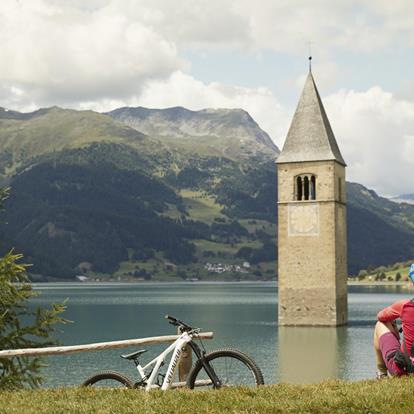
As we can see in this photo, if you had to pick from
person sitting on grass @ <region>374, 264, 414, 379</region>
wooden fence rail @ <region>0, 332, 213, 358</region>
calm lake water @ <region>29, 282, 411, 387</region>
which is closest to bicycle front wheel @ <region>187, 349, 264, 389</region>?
wooden fence rail @ <region>0, 332, 213, 358</region>

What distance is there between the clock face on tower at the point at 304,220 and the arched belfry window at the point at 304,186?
1010mm

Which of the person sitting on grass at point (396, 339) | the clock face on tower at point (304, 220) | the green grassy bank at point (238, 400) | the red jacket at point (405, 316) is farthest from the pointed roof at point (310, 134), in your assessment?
the green grassy bank at point (238, 400)

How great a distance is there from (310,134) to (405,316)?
52636mm

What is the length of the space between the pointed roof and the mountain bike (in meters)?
50.4

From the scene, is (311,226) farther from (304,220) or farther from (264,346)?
(264,346)

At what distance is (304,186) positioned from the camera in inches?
2510

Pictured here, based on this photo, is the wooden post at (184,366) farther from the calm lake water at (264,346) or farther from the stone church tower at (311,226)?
the stone church tower at (311,226)

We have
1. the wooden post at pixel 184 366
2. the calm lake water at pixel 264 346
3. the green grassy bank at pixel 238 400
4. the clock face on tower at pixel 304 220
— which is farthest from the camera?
the clock face on tower at pixel 304 220

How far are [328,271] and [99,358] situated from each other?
2210 cm

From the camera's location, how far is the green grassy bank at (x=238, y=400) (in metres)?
10.6

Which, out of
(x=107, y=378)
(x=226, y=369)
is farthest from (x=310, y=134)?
(x=107, y=378)

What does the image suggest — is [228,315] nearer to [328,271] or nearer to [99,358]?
[328,271]

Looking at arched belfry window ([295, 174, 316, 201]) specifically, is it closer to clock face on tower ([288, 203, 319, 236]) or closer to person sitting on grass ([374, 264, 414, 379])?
clock face on tower ([288, 203, 319, 236])

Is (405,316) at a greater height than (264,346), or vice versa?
(405,316)
